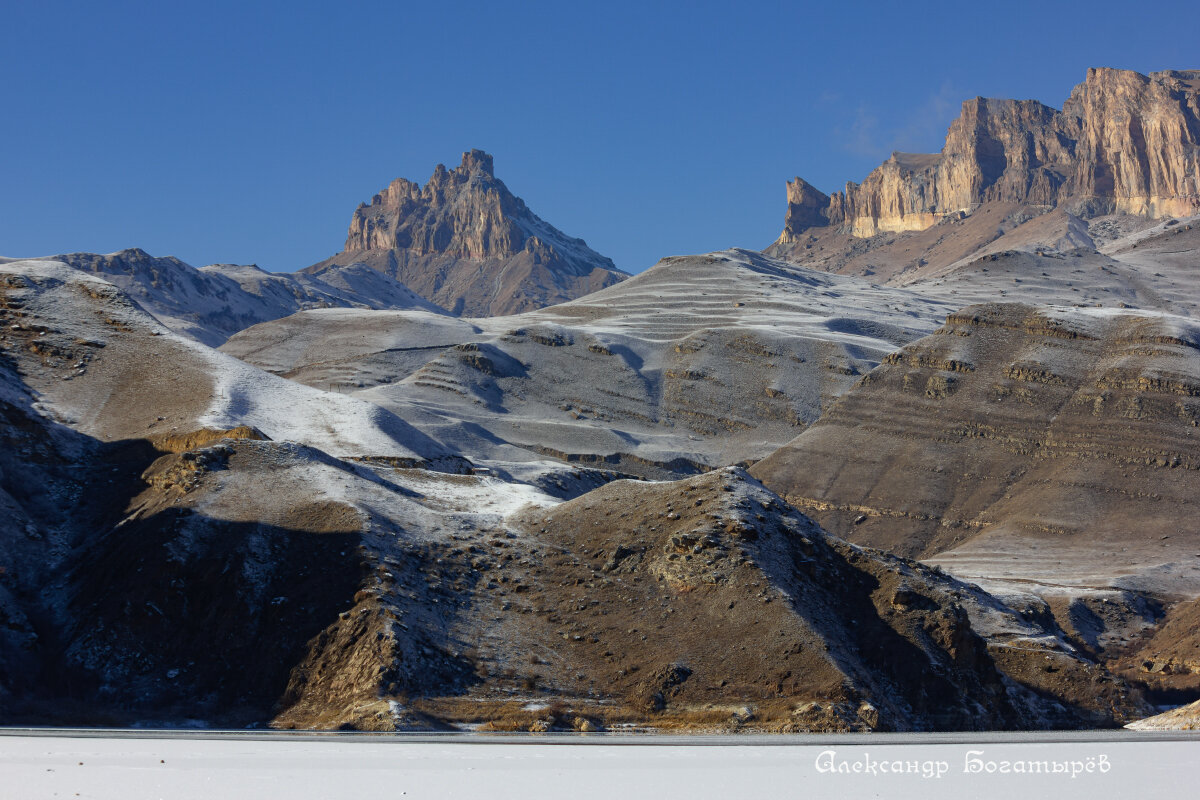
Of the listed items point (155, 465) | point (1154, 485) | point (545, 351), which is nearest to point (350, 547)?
point (155, 465)

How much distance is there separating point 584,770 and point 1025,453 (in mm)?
114669

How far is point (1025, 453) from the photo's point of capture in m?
127

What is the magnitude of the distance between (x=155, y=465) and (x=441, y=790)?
1964 inches

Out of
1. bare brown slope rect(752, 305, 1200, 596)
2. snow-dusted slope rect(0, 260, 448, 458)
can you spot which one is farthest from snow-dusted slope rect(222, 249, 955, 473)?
snow-dusted slope rect(0, 260, 448, 458)

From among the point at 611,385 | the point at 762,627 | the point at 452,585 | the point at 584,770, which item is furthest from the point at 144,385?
the point at 611,385

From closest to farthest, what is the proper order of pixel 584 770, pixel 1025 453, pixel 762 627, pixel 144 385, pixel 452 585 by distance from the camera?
pixel 584 770, pixel 762 627, pixel 452 585, pixel 144 385, pixel 1025 453

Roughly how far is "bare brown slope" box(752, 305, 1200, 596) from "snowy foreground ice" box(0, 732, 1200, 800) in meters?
80.3

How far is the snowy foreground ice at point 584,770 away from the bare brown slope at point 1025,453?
264ft

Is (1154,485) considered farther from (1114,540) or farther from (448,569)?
(448,569)

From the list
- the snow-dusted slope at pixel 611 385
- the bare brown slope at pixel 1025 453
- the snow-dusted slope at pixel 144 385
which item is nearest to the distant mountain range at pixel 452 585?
the snow-dusted slope at pixel 144 385

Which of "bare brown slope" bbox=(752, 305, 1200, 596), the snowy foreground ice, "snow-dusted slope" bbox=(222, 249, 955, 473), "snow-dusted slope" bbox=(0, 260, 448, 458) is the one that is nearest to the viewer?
the snowy foreground ice

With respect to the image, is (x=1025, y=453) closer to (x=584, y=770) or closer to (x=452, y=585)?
(x=452, y=585)

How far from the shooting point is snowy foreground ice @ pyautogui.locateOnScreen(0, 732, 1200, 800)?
1977 centimetres

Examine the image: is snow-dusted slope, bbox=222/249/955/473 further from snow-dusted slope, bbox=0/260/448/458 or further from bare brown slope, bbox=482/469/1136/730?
bare brown slope, bbox=482/469/1136/730
